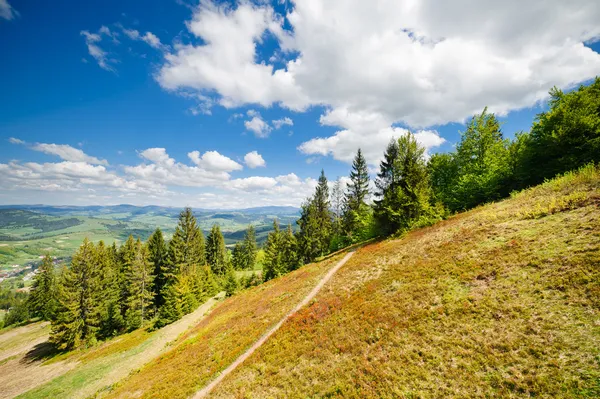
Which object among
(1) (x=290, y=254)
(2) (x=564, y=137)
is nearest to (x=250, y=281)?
(1) (x=290, y=254)

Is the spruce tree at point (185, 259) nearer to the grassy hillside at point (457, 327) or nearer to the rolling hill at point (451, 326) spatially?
the rolling hill at point (451, 326)

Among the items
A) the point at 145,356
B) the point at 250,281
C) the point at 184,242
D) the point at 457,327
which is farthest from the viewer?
the point at 250,281

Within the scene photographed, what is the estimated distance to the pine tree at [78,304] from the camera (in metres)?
38.1

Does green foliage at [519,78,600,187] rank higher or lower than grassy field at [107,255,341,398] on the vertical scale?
higher

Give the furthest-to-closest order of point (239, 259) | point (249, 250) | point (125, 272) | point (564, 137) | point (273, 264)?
point (249, 250) < point (239, 259) < point (273, 264) < point (125, 272) < point (564, 137)

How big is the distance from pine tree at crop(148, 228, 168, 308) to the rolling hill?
117 feet

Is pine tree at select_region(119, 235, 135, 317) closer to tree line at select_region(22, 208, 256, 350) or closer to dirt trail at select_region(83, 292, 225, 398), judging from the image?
tree line at select_region(22, 208, 256, 350)

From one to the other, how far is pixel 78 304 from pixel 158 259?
1738 cm

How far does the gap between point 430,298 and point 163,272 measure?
58.2 meters

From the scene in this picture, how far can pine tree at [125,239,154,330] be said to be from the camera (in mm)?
44375

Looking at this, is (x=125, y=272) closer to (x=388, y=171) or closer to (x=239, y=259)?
(x=239, y=259)

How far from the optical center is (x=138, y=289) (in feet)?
150

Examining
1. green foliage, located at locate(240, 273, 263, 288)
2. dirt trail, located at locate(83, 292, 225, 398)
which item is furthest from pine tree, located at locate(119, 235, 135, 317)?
green foliage, located at locate(240, 273, 263, 288)

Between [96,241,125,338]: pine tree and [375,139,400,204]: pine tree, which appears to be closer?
[375,139,400,204]: pine tree
